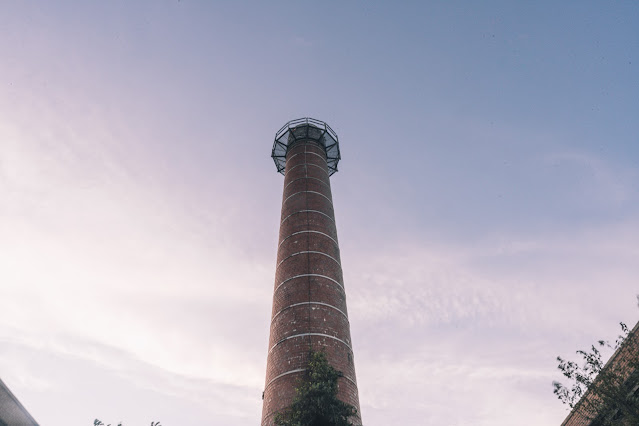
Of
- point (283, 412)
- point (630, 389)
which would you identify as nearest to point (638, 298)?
point (630, 389)

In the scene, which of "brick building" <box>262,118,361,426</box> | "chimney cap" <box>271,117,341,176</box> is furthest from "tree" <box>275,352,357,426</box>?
"chimney cap" <box>271,117,341,176</box>

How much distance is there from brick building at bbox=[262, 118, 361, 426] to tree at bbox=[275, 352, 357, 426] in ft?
3.27

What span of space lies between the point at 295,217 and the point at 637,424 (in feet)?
47.5

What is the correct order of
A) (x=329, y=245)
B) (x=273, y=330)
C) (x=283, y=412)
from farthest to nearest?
(x=329, y=245) < (x=273, y=330) < (x=283, y=412)

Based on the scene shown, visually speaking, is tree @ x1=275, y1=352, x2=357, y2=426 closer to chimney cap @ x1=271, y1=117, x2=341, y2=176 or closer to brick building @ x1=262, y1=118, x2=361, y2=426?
brick building @ x1=262, y1=118, x2=361, y2=426

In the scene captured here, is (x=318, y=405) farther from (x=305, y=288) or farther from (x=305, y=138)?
(x=305, y=138)

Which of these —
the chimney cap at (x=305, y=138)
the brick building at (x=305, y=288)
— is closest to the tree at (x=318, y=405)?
the brick building at (x=305, y=288)

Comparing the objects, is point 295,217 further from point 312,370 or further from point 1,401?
point 1,401

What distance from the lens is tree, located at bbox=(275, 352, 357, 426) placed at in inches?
522

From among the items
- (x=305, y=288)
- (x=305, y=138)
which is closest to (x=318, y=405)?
(x=305, y=288)

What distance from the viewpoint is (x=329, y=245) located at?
20.1 meters

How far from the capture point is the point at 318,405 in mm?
13320

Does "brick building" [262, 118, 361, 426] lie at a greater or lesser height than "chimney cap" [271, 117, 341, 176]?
lesser

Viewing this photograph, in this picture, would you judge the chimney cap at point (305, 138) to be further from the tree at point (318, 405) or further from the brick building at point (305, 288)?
the tree at point (318, 405)
